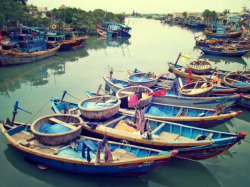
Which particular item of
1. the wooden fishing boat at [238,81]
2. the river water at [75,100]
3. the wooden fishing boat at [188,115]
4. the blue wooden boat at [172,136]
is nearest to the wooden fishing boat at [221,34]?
the river water at [75,100]

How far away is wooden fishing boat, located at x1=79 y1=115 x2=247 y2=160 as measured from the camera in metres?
8.10

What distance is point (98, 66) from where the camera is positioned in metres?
25.8

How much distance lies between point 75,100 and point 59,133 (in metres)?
7.47

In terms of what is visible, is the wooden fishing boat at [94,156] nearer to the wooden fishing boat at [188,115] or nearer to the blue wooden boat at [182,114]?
the blue wooden boat at [182,114]

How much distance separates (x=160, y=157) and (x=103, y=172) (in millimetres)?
2432

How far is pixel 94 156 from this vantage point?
7.93 metres

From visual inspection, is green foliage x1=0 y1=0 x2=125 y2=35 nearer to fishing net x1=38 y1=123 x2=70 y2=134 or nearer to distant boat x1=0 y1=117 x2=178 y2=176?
fishing net x1=38 y1=123 x2=70 y2=134

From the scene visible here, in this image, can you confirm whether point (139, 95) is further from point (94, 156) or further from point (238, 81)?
point (238, 81)

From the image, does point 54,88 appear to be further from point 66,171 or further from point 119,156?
point 119,156

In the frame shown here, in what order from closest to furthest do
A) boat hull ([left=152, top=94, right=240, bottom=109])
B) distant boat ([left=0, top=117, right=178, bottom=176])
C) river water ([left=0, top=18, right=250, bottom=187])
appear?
distant boat ([left=0, top=117, right=178, bottom=176])
river water ([left=0, top=18, right=250, bottom=187])
boat hull ([left=152, top=94, right=240, bottom=109])

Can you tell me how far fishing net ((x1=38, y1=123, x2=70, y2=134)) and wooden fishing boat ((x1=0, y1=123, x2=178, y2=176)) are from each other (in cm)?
60

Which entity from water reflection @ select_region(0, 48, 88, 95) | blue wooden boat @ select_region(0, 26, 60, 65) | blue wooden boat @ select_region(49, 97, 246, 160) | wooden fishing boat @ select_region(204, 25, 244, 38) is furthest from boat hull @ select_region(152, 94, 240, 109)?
wooden fishing boat @ select_region(204, 25, 244, 38)

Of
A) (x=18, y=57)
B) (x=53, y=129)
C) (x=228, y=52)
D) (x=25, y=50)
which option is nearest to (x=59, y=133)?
(x=53, y=129)

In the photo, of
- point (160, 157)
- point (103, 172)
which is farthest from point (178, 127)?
point (103, 172)
